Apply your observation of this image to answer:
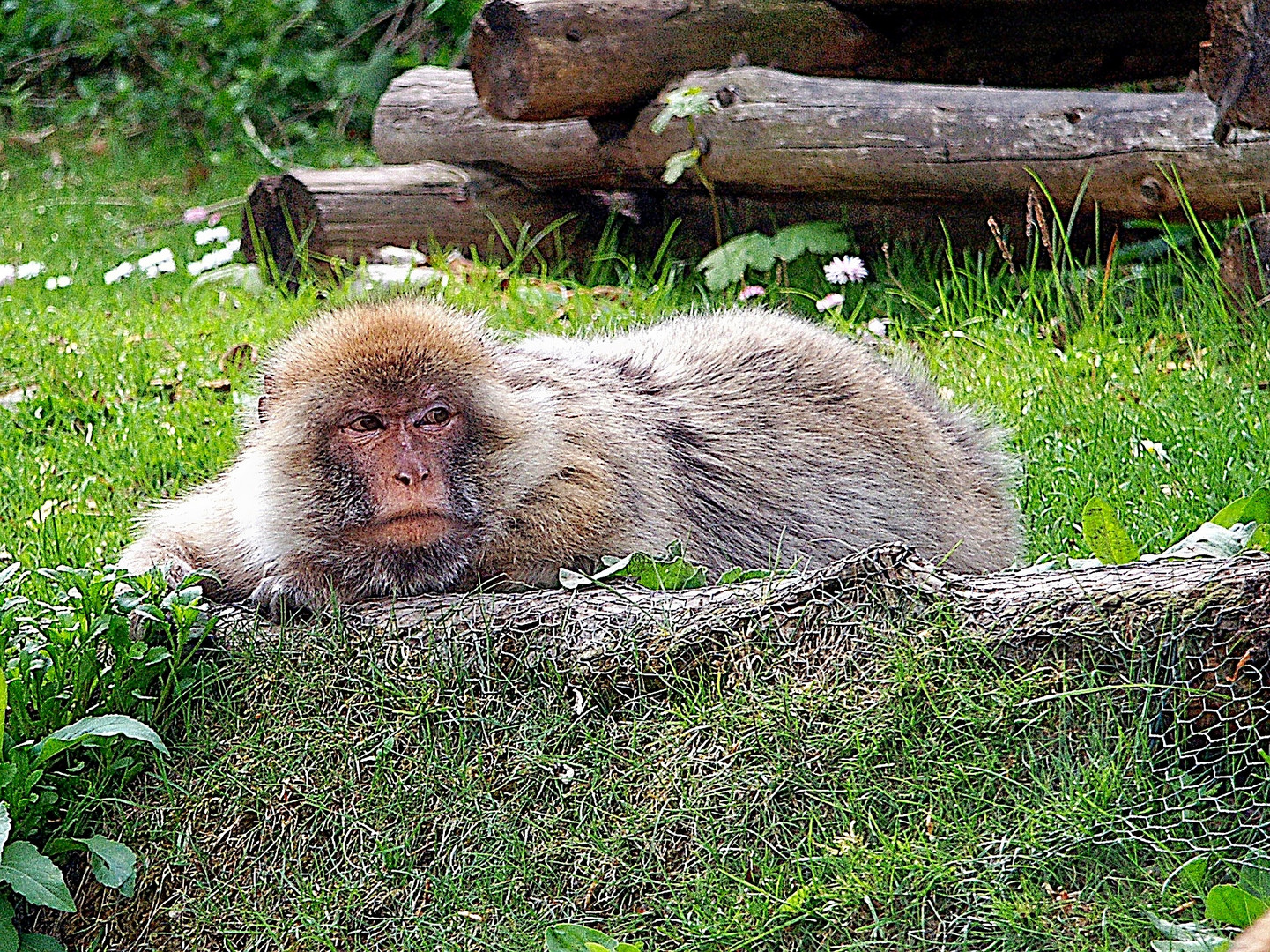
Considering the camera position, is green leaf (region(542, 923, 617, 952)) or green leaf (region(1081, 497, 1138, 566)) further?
green leaf (region(1081, 497, 1138, 566))

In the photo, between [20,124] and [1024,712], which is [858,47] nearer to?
[1024,712]

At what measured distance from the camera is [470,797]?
2893mm

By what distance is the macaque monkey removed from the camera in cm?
329

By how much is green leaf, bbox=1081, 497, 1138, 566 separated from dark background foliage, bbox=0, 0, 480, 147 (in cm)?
885

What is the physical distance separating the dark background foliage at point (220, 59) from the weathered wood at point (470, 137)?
3271 mm

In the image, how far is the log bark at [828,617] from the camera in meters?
2.69

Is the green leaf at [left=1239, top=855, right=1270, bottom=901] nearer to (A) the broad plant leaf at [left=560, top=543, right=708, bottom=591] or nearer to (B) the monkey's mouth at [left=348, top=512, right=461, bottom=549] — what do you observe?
(A) the broad plant leaf at [left=560, top=543, right=708, bottom=591]

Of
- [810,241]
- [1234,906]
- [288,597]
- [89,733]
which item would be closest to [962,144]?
[810,241]

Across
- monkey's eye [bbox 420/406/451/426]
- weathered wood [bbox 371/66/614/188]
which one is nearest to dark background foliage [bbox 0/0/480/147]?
weathered wood [bbox 371/66/614/188]

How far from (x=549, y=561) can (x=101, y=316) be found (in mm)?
3884

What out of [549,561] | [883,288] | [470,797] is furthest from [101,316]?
[470,797]

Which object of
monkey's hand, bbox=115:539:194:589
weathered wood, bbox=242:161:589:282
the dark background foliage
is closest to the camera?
monkey's hand, bbox=115:539:194:589

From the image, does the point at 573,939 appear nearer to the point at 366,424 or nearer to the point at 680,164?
the point at 366,424

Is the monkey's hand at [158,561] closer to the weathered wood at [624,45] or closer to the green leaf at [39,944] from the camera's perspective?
the green leaf at [39,944]
